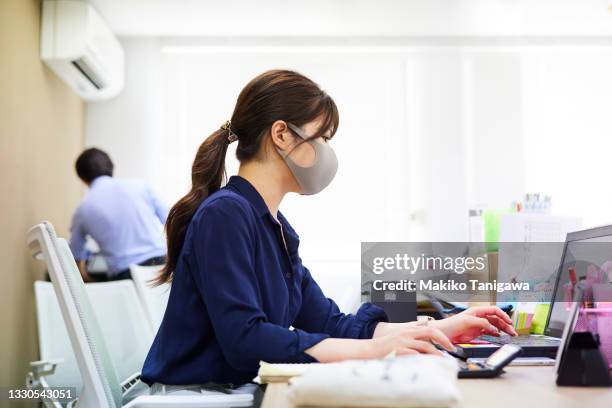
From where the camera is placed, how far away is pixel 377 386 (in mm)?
738

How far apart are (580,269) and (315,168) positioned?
628mm

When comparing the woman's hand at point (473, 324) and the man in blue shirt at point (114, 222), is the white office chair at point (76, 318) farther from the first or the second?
the man in blue shirt at point (114, 222)

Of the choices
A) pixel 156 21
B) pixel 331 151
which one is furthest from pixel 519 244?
pixel 156 21

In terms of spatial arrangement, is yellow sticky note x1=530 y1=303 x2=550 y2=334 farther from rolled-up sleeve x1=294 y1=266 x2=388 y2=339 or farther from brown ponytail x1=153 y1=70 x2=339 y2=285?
brown ponytail x1=153 y1=70 x2=339 y2=285

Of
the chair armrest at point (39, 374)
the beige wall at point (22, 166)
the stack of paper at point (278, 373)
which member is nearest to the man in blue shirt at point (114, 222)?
the beige wall at point (22, 166)

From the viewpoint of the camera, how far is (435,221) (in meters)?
4.94

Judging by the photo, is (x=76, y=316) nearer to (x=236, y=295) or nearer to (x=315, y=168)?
(x=236, y=295)

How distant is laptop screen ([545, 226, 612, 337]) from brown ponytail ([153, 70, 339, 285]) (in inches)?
23.6

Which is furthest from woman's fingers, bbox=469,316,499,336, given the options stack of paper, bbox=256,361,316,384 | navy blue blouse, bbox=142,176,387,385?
stack of paper, bbox=256,361,316,384

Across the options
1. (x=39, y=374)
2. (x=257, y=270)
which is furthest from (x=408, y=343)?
(x=39, y=374)

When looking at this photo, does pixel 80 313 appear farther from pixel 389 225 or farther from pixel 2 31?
pixel 389 225

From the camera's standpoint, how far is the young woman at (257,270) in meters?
1.08

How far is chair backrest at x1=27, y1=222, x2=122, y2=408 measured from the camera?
1.25 metres

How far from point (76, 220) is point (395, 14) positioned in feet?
8.17
